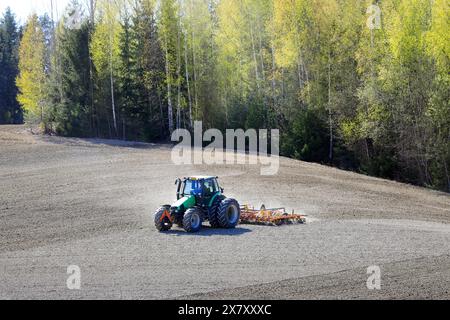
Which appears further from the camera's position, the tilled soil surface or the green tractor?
the green tractor

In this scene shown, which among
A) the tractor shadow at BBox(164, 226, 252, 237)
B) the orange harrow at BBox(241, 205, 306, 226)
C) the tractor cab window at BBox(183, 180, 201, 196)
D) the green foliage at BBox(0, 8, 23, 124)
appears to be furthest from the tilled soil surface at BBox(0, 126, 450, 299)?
the green foliage at BBox(0, 8, 23, 124)

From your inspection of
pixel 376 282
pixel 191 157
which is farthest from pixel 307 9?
pixel 376 282

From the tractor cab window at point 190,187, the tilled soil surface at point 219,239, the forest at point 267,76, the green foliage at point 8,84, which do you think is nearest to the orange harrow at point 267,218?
the tilled soil surface at point 219,239

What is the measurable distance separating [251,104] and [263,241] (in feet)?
91.1

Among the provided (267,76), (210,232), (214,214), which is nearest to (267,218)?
(214,214)

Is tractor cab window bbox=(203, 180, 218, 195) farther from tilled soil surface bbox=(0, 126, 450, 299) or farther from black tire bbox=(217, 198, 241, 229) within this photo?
tilled soil surface bbox=(0, 126, 450, 299)

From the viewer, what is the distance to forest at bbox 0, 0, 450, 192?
1372 inches

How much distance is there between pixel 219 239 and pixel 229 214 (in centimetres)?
182

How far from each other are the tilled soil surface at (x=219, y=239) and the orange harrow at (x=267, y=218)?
0.64 metres

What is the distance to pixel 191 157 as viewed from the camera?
124ft

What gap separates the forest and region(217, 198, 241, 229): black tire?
57.4ft

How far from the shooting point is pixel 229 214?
1994 cm

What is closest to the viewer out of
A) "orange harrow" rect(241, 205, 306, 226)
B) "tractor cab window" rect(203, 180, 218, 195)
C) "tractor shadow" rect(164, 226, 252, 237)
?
"tractor shadow" rect(164, 226, 252, 237)
